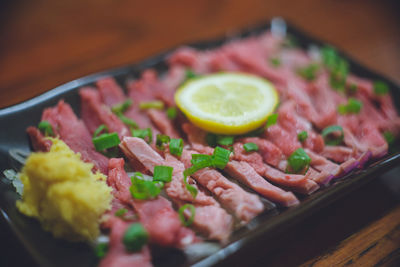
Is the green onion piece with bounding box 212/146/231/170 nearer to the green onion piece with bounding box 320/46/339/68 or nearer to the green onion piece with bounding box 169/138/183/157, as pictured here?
the green onion piece with bounding box 169/138/183/157

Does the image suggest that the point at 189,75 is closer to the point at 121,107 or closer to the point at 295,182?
the point at 121,107

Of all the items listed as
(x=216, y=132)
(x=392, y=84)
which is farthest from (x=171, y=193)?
(x=392, y=84)

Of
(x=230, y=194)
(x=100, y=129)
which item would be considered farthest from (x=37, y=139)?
(x=230, y=194)

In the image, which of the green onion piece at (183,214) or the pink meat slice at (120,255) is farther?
the green onion piece at (183,214)

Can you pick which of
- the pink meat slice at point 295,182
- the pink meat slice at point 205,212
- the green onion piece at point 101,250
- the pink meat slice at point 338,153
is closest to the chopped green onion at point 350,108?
the pink meat slice at point 338,153

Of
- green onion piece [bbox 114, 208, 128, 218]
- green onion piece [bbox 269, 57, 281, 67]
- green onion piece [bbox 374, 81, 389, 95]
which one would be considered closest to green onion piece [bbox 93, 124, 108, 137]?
green onion piece [bbox 114, 208, 128, 218]

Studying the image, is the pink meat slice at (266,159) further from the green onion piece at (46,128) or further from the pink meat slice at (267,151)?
the green onion piece at (46,128)
